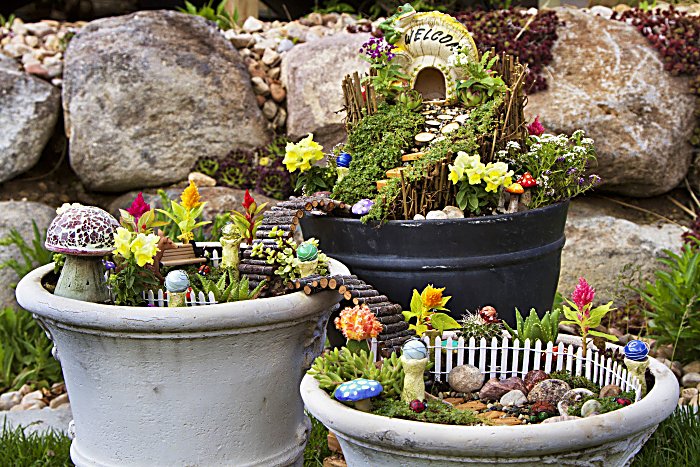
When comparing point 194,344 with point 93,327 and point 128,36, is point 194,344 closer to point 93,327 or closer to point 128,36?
point 93,327

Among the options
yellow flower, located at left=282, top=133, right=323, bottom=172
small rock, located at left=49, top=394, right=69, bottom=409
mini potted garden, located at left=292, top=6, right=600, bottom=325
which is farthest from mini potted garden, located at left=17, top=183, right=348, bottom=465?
small rock, located at left=49, top=394, right=69, bottom=409

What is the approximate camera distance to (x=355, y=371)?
7.44ft

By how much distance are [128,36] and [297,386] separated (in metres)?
3.40

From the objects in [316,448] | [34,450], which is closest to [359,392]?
[316,448]

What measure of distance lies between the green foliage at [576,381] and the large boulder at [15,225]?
130 inches

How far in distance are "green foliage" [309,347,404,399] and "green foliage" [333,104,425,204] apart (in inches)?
36.2

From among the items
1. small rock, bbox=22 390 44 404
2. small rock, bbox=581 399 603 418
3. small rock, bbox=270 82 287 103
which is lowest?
small rock, bbox=22 390 44 404

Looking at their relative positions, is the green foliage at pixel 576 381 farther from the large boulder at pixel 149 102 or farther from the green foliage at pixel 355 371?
the large boulder at pixel 149 102

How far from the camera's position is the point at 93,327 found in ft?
8.16

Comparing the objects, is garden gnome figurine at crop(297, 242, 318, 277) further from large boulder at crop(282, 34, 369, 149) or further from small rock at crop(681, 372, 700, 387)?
large boulder at crop(282, 34, 369, 149)

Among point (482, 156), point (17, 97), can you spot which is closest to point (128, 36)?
point (17, 97)

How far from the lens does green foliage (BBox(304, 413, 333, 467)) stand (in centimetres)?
314

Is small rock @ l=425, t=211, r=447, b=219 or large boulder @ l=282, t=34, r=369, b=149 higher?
small rock @ l=425, t=211, r=447, b=219

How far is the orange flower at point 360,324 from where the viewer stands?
242 cm
